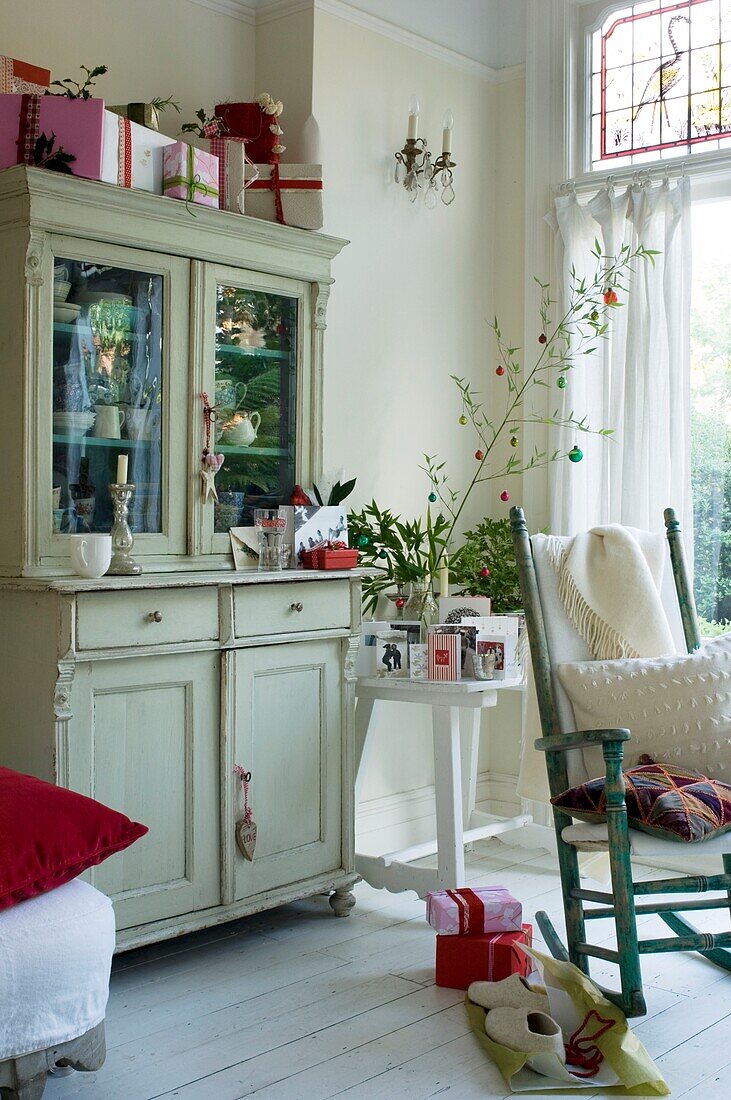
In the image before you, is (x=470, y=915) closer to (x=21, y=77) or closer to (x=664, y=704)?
(x=664, y=704)

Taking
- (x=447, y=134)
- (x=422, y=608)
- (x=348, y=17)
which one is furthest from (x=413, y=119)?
(x=422, y=608)

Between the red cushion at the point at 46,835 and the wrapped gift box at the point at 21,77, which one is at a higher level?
the wrapped gift box at the point at 21,77

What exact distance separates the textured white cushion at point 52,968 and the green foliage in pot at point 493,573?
201 cm

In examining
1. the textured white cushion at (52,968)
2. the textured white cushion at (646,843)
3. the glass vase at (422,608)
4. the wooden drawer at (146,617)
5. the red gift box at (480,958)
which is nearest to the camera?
the textured white cushion at (52,968)

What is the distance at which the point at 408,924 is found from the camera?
10.5 feet

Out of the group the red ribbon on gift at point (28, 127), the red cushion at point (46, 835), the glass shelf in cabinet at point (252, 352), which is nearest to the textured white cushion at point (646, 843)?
the red cushion at point (46, 835)

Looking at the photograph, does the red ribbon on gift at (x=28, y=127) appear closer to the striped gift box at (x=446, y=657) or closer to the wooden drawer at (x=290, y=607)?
the wooden drawer at (x=290, y=607)

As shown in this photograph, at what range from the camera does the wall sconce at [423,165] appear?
3.84m

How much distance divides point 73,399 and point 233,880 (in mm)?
1250

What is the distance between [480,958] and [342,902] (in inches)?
23.9

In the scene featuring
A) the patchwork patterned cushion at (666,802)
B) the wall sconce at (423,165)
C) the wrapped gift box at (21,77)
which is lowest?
the patchwork patterned cushion at (666,802)

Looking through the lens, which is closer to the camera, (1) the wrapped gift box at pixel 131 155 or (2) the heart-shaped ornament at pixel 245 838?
(1) the wrapped gift box at pixel 131 155

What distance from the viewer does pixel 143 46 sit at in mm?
3363

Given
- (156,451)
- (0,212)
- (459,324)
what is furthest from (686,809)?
(459,324)
